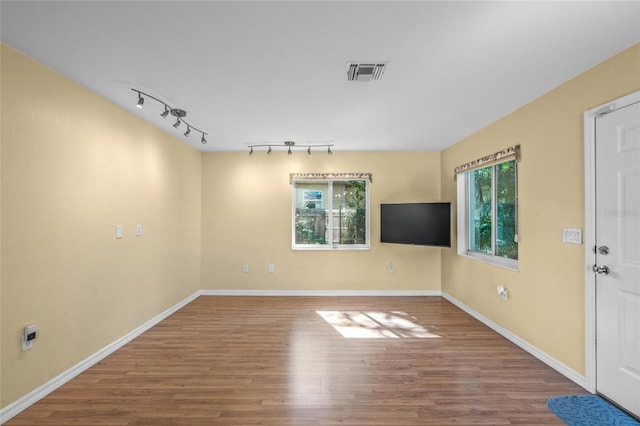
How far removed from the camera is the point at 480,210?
414 cm

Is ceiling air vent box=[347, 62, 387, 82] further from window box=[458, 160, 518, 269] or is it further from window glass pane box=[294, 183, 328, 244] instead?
window glass pane box=[294, 183, 328, 244]

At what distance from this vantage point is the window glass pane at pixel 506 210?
336cm

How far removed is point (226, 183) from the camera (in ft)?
16.7

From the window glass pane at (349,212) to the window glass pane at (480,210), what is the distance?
1.69m

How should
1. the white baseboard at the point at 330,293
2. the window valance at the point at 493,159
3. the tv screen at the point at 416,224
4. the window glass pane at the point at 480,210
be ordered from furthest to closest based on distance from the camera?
the white baseboard at the point at 330,293
the tv screen at the point at 416,224
the window glass pane at the point at 480,210
the window valance at the point at 493,159

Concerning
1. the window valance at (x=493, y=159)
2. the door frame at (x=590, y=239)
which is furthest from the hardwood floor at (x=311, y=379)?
the window valance at (x=493, y=159)

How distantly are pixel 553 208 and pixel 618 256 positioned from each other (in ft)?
2.15

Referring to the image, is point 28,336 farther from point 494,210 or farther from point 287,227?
point 494,210

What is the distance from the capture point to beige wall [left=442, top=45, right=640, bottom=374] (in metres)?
2.31

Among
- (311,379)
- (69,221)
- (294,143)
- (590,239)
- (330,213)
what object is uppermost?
(294,143)

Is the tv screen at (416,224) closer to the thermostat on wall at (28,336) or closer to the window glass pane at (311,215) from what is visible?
the window glass pane at (311,215)

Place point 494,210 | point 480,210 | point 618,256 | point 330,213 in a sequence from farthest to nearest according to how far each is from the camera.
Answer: point 330,213 < point 480,210 < point 494,210 < point 618,256

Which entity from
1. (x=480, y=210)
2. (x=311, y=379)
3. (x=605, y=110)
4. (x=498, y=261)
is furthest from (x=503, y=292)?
(x=311, y=379)

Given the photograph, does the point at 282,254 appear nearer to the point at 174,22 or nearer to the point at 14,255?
the point at 14,255
